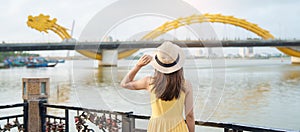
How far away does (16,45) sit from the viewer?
26844 millimetres

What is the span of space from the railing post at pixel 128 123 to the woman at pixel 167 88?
77 centimetres

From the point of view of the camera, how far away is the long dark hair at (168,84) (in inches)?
69.4

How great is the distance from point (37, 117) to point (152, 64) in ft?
8.34

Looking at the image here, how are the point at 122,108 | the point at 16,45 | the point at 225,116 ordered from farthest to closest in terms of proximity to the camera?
the point at 16,45, the point at 225,116, the point at 122,108

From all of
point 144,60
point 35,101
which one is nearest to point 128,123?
point 144,60

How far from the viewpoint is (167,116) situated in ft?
6.18

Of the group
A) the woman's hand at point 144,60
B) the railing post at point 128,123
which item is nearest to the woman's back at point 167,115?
the woman's hand at point 144,60

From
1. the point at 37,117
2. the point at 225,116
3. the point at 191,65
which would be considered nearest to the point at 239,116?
the point at 225,116

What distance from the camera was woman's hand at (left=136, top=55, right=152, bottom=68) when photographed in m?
1.84

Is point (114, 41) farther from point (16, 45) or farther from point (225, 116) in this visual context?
point (16, 45)

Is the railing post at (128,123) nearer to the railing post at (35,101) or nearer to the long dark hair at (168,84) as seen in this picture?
the long dark hair at (168,84)

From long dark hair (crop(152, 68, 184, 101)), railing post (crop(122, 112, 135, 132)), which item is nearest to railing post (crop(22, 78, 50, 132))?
railing post (crop(122, 112, 135, 132))

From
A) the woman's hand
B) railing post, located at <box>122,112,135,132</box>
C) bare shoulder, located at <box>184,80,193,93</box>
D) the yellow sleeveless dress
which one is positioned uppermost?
the woman's hand

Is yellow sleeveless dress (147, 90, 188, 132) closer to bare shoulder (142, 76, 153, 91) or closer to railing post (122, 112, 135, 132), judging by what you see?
bare shoulder (142, 76, 153, 91)
